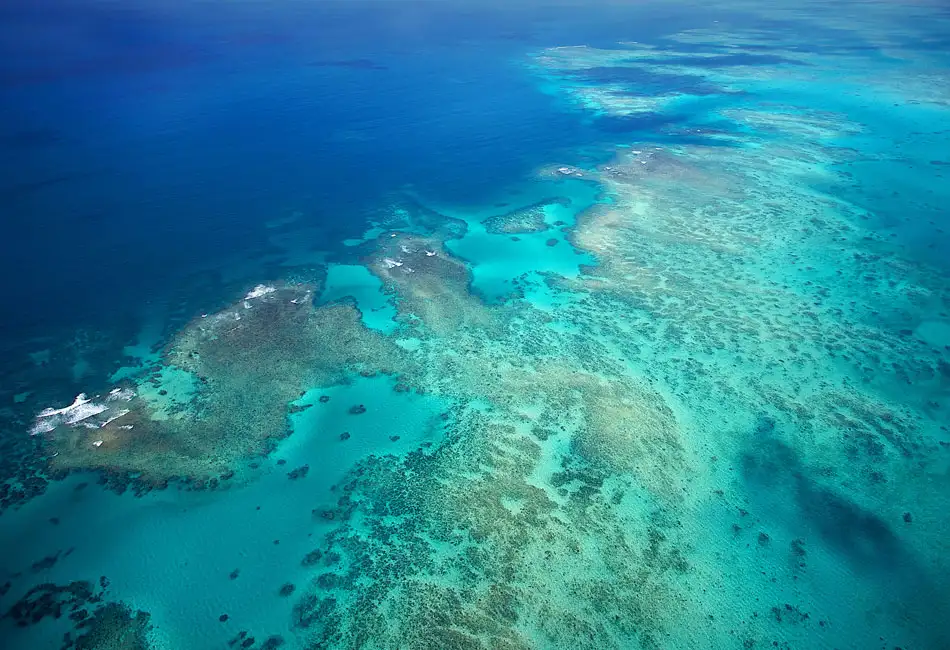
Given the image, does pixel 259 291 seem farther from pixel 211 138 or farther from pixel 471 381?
pixel 211 138

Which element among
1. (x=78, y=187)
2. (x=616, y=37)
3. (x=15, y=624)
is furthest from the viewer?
(x=616, y=37)

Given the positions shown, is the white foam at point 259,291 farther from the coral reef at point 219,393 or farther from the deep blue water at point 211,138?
the deep blue water at point 211,138

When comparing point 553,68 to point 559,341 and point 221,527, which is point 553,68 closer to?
point 559,341

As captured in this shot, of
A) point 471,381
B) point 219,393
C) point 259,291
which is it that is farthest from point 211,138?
point 471,381

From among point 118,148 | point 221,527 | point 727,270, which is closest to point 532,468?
point 221,527

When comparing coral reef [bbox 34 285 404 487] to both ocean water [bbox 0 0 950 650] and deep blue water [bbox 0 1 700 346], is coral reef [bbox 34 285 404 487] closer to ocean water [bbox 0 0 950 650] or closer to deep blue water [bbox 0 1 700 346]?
ocean water [bbox 0 0 950 650]

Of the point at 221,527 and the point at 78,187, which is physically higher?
the point at 78,187

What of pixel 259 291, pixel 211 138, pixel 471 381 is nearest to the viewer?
pixel 471 381

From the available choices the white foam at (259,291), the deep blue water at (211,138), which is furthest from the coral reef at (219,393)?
the deep blue water at (211,138)
